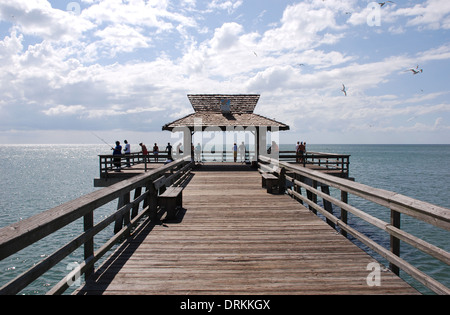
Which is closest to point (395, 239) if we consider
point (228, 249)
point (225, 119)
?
point (228, 249)

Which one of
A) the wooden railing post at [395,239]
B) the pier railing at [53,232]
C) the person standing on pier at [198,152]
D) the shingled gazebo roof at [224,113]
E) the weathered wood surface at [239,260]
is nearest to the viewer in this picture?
the pier railing at [53,232]

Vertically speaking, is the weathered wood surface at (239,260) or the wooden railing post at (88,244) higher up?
the wooden railing post at (88,244)

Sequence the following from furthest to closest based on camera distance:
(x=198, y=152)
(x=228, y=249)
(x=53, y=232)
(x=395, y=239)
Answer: (x=198, y=152) → (x=228, y=249) → (x=395, y=239) → (x=53, y=232)

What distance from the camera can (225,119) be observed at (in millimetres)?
20484

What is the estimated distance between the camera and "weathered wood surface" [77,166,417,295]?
347cm

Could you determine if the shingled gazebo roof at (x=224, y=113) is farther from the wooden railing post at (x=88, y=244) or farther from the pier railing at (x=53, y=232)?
the wooden railing post at (x=88, y=244)

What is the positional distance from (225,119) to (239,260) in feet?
54.7

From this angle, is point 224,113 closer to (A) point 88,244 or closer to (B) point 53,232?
(A) point 88,244

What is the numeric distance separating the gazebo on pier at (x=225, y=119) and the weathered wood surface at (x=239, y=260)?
13.0 metres

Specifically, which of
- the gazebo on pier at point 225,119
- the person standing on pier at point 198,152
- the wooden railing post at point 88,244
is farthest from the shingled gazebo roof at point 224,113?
the wooden railing post at point 88,244

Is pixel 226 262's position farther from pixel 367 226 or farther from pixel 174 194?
pixel 367 226

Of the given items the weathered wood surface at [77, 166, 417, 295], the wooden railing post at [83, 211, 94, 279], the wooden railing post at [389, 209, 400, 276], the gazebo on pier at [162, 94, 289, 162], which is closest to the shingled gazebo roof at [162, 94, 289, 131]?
the gazebo on pier at [162, 94, 289, 162]

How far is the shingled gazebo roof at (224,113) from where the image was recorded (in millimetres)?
19469

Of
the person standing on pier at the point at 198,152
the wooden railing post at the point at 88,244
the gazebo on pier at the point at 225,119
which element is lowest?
the wooden railing post at the point at 88,244
